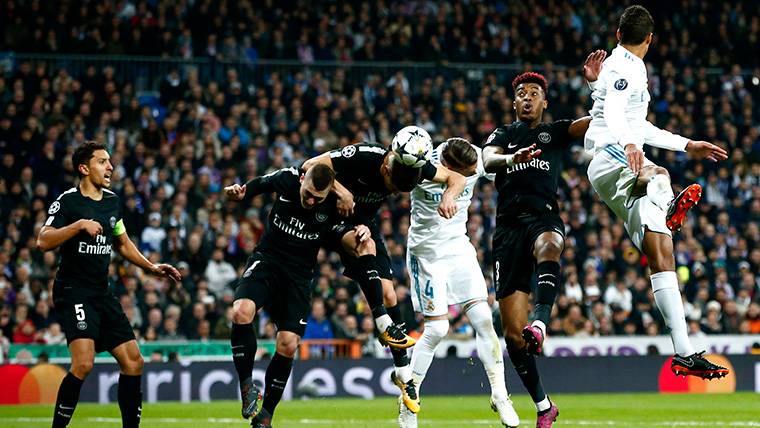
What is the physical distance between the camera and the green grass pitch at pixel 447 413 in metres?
13.0

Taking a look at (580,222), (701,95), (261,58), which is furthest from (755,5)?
(261,58)

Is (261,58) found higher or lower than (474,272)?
higher

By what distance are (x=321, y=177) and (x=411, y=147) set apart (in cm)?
80

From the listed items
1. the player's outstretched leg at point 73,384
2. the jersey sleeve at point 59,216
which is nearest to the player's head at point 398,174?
the jersey sleeve at point 59,216

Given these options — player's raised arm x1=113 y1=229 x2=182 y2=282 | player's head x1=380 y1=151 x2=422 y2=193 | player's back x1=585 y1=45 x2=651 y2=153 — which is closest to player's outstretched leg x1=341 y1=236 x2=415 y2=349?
player's head x1=380 y1=151 x2=422 y2=193

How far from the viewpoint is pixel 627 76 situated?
954 centimetres

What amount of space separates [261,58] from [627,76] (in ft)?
54.3

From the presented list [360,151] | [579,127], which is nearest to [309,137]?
[360,151]

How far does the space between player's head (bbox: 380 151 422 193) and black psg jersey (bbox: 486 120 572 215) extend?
3.28 feet

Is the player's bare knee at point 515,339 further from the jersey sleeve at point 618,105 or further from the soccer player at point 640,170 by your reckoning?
the jersey sleeve at point 618,105

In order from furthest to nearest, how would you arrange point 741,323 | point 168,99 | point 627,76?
point 168,99
point 741,323
point 627,76

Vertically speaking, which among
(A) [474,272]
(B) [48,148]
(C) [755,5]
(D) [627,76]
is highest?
(C) [755,5]

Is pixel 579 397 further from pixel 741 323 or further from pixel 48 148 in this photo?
pixel 48 148

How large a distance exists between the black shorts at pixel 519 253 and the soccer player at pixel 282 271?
1256 mm
